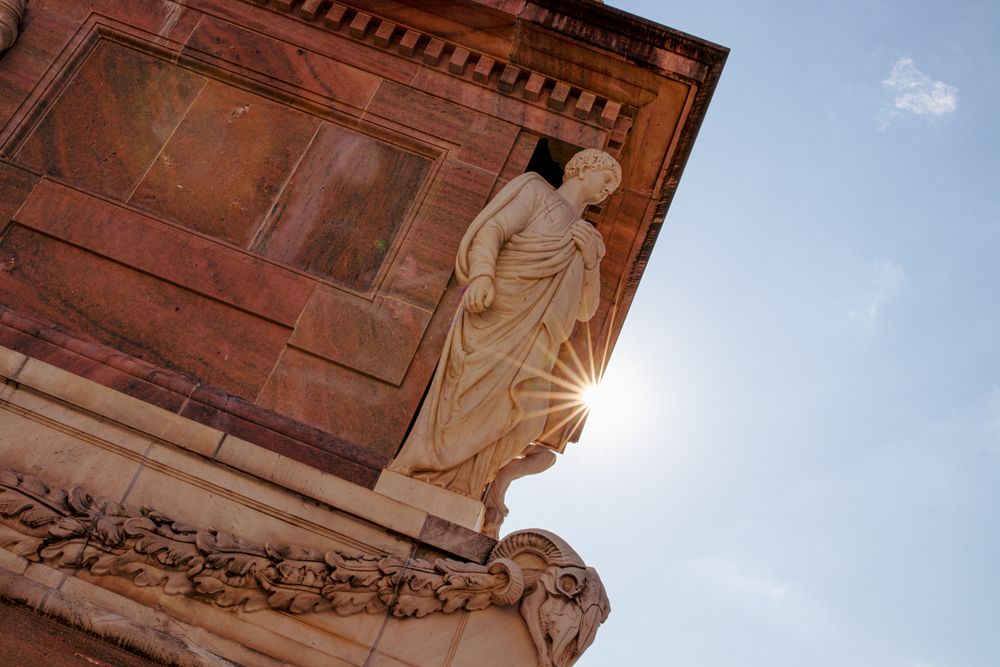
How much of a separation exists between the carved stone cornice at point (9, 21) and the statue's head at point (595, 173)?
4830 mm

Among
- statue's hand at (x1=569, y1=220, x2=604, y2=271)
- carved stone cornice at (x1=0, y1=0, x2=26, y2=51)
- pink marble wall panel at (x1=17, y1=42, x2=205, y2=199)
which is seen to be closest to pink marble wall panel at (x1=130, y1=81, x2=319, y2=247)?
pink marble wall panel at (x1=17, y1=42, x2=205, y2=199)

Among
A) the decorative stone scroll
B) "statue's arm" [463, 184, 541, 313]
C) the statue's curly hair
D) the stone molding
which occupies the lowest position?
the decorative stone scroll

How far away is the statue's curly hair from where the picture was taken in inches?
304

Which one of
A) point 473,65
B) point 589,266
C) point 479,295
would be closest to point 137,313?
point 479,295

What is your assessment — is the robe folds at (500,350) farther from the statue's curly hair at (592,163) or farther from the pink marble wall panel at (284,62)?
the pink marble wall panel at (284,62)

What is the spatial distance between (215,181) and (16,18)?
2.33 meters

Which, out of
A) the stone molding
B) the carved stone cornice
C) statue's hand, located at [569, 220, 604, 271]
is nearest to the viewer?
statue's hand, located at [569, 220, 604, 271]

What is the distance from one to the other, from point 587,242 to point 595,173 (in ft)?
2.84

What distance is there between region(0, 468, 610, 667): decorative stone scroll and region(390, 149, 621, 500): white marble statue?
2.61 feet

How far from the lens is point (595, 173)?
7715 millimetres

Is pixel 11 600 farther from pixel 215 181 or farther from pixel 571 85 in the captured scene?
pixel 571 85

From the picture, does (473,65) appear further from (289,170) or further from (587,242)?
(587,242)

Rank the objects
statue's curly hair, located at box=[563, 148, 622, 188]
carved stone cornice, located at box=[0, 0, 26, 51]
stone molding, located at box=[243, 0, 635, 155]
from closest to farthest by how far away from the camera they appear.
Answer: statue's curly hair, located at box=[563, 148, 622, 188] → carved stone cornice, located at box=[0, 0, 26, 51] → stone molding, located at box=[243, 0, 635, 155]

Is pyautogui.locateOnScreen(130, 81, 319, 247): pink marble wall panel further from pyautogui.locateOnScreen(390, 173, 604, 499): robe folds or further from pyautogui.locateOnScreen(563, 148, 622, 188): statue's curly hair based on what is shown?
pyautogui.locateOnScreen(563, 148, 622, 188): statue's curly hair
